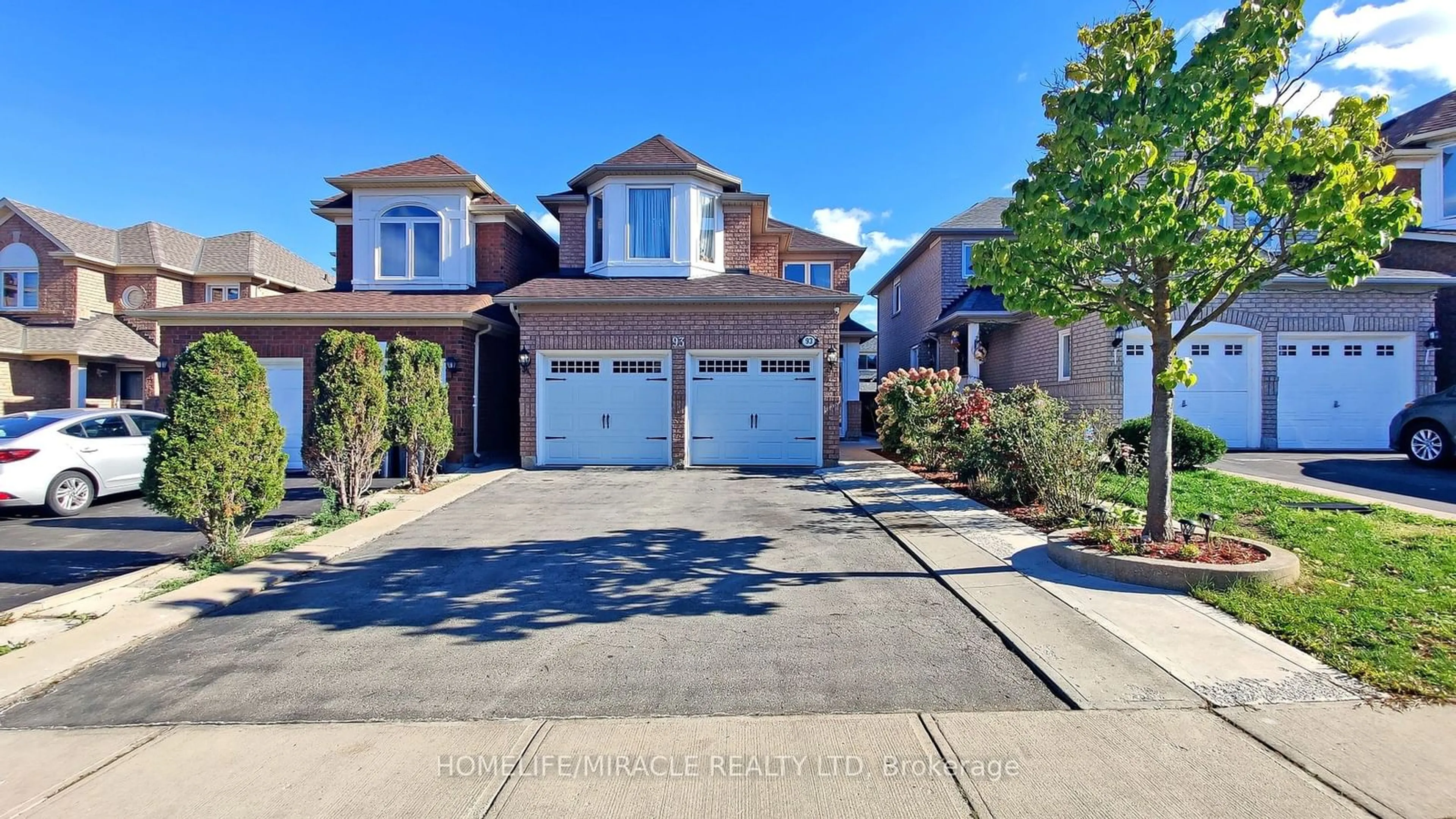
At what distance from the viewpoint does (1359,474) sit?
10.5 meters

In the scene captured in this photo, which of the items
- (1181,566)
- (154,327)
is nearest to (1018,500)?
(1181,566)

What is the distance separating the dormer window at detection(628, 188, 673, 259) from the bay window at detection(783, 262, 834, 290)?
723cm

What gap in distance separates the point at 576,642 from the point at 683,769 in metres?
1.72

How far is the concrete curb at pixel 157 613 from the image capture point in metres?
4.21

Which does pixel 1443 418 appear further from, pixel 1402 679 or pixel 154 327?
pixel 154 327

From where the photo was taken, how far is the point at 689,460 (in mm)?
13664

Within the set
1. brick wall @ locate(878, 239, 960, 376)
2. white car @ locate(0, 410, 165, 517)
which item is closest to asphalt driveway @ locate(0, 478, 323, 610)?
white car @ locate(0, 410, 165, 517)

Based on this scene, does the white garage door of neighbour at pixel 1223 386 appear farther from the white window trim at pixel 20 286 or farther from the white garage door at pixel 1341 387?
the white window trim at pixel 20 286

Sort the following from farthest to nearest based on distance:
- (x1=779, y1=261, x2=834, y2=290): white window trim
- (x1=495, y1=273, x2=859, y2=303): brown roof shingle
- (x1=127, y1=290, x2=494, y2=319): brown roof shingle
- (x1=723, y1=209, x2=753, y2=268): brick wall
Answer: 1. (x1=779, y1=261, x2=834, y2=290): white window trim
2. (x1=723, y1=209, x2=753, y2=268): brick wall
3. (x1=127, y1=290, x2=494, y2=319): brown roof shingle
4. (x1=495, y1=273, x2=859, y2=303): brown roof shingle

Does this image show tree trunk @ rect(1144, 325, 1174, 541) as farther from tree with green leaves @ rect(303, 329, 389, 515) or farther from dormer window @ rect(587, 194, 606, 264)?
dormer window @ rect(587, 194, 606, 264)

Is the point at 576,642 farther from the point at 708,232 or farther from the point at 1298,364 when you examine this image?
the point at 1298,364

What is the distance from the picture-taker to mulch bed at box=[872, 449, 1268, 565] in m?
5.61

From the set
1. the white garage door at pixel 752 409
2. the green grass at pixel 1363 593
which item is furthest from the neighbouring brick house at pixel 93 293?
the green grass at pixel 1363 593

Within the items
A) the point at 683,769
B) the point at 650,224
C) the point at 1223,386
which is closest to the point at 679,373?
the point at 650,224
